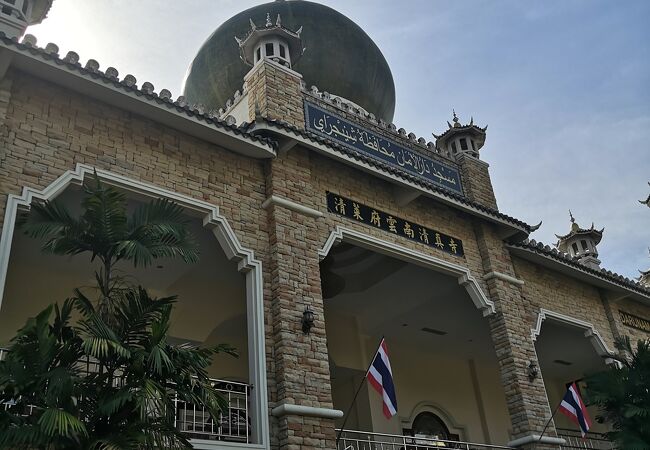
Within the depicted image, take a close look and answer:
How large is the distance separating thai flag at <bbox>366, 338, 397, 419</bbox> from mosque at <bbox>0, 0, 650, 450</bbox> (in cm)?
71

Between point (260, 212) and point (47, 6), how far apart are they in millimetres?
4122

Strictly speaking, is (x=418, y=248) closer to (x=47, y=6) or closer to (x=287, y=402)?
(x=287, y=402)

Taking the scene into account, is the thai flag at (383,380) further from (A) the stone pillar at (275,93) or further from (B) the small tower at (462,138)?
(B) the small tower at (462,138)

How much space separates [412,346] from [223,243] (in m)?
8.36

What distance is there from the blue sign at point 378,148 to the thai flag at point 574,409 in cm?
440

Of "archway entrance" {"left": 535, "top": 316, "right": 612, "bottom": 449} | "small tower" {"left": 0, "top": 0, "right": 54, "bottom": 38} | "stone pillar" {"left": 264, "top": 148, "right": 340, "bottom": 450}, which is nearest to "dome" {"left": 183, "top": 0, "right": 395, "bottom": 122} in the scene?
"stone pillar" {"left": 264, "top": 148, "right": 340, "bottom": 450}

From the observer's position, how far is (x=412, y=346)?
16.2 metres

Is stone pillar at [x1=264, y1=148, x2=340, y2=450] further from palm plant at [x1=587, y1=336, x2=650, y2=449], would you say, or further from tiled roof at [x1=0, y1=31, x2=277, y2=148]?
palm plant at [x1=587, y1=336, x2=650, y2=449]

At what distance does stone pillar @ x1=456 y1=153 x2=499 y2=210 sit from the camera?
13.6m

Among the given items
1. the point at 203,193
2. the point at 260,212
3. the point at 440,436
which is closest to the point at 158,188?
the point at 203,193

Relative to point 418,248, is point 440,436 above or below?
below

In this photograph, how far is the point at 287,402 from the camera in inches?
324

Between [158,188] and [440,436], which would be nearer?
[158,188]

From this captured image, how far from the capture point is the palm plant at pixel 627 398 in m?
10.5
